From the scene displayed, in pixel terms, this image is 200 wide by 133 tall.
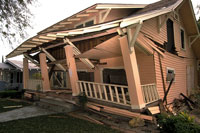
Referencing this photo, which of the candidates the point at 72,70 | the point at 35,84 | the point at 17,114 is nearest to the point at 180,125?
the point at 72,70

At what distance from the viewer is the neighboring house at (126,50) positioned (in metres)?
5.20

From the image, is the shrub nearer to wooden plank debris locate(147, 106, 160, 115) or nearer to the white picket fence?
wooden plank debris locate(147, 106, 160, 115)

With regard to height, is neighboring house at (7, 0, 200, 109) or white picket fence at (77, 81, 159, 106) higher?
neighboring house at (7, 0, 200, 109)

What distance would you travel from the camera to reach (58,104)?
7.43 m

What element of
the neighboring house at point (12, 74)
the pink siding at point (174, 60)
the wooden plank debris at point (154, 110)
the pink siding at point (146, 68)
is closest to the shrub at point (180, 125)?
the wooden plank debris at point (154, 110)

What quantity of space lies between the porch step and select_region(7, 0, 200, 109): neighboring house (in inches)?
26.8

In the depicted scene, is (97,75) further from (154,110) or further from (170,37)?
(170,37)

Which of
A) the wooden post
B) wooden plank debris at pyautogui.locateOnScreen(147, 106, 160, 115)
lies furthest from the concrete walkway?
wooden plank debris at pyautogui.locateOnScreen(147, 106, 160, 115)

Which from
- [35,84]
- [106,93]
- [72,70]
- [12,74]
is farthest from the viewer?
[12,74]

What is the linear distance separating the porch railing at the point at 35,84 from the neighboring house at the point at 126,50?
0.70m

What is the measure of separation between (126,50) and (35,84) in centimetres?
799

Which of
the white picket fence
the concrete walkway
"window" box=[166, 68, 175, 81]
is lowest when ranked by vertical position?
the concrete walkway

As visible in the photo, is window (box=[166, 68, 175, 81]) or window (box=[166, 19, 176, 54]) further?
window (box=[166, 19, 176, 54])

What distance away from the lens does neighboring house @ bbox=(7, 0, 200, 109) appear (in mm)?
5195
